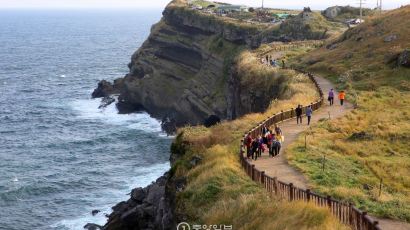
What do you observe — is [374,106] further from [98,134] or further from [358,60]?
[98,134]

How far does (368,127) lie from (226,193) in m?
17.3

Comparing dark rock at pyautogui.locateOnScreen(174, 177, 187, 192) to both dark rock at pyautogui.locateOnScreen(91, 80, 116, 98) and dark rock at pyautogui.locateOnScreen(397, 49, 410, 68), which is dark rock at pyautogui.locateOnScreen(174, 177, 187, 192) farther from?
dark rock at pyautogui.locateOnScreen(91, 80, 116, 98)

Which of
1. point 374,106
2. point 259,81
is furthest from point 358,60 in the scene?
point 374,106

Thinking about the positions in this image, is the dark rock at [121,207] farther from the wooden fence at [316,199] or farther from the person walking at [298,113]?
the wooden fence at [316,199]

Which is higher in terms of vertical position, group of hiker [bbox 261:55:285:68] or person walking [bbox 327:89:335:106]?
group of hiker [bbox 261:55:285:68]

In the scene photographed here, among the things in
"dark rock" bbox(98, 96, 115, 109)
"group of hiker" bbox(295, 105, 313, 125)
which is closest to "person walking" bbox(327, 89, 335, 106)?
"group of hiker" bbox(295, 105, 313, 125)

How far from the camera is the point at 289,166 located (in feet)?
90.3

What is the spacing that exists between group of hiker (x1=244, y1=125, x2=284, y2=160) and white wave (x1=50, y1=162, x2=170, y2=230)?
23113 mm

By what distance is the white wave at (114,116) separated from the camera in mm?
87625

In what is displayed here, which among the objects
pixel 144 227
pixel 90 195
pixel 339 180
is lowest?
pixel 90 195

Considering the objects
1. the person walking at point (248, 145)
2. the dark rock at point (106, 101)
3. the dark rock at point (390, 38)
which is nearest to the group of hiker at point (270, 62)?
the dark rock at point (390, 38)

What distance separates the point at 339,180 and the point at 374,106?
20.0 metres

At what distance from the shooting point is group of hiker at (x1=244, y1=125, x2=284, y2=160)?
29.2m

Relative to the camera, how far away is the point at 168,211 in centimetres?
2767
